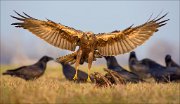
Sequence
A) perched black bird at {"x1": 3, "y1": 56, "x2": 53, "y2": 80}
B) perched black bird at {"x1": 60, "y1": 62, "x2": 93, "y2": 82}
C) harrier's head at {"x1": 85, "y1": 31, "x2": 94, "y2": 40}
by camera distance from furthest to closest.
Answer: perched black bird at {"x1": 60, "y1": 62, "x2": 93, "y2": 82} → perched black bird at {"x1": 3, "y1": 56, "x2": 53, "y2": 80} → harrier's head at {"x1": 85, "y1": 31, "x2": 94, "y2": 40}

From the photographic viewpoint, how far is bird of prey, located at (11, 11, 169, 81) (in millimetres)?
11508

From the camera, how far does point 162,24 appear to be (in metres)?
12.0

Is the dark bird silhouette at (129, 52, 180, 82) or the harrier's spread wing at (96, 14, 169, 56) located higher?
the harrier's spread wing at (96, 14, 169, 56)

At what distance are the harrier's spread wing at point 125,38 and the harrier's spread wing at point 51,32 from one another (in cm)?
79

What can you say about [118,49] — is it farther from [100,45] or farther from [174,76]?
[174,76]

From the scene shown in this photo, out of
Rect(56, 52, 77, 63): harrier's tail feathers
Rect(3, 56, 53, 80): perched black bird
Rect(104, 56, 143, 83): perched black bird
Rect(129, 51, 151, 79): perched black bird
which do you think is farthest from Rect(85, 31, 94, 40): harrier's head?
Rect(129, 51, 151, 79): perched black bird

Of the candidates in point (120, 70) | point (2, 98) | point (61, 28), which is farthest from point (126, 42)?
point (120, 70)

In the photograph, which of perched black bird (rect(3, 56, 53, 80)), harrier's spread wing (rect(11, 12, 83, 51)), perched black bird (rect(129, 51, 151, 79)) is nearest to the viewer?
harrier's spread wing (rect(11, 12, 83, 51))

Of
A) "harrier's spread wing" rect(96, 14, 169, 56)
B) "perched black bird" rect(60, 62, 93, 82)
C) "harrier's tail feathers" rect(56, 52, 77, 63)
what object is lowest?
"perched black bird" rect(60, 62, 93, 82)

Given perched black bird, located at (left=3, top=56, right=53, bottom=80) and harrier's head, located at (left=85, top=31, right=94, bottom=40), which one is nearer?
harrier's head, located at (left=85, top=31, right=94, bottom=40)

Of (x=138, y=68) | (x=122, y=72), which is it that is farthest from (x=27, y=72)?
(x=138, y=68)

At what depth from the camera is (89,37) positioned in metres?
11.3

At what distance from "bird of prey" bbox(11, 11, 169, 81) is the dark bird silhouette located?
21.8ft

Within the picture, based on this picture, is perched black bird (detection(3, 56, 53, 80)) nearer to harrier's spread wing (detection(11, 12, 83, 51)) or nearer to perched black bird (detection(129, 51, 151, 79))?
perched black bird (detection(129, 51, 151, 79))
